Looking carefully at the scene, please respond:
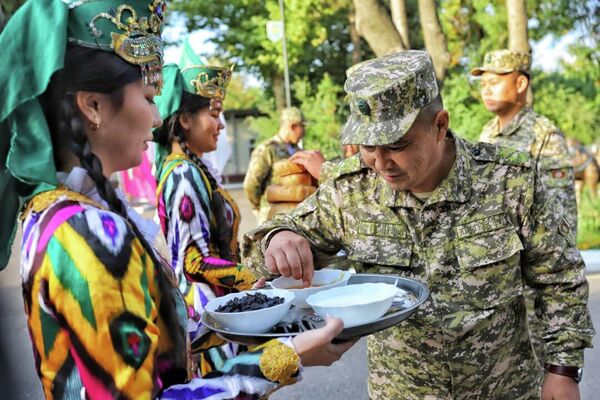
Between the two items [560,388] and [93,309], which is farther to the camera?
[560,388]

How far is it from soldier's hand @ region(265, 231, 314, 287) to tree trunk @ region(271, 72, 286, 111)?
20.3m

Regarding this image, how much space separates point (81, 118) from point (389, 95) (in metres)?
0.86

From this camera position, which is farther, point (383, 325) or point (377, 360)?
point (377, 360)

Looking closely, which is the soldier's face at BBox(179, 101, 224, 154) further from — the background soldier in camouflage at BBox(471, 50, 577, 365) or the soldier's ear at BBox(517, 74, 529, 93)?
the soldier's ear at BBox(517, 74, 529, 93)

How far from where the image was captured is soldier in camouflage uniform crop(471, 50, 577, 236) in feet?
13.4

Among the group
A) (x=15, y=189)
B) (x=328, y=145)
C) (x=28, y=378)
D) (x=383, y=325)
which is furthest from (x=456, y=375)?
(x=328, y=145)

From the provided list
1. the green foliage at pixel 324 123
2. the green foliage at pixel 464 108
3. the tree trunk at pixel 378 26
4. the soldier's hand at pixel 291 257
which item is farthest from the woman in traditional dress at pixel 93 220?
the green foliage at pixel 324 123

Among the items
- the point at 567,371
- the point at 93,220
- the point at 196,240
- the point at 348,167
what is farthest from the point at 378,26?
the point at 93,220

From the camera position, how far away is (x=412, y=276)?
1939 mm

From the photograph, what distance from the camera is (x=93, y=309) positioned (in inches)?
43.7

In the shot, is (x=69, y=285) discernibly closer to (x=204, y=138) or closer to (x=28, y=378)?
(x=204, y=138)

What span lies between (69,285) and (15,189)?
13.7 inches

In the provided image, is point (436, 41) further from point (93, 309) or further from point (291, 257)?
point (93, 309)

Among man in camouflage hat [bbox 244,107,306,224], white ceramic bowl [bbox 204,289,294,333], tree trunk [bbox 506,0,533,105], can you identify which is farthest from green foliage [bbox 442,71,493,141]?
white ceramic bowl [bbox 204,289,294,333]
